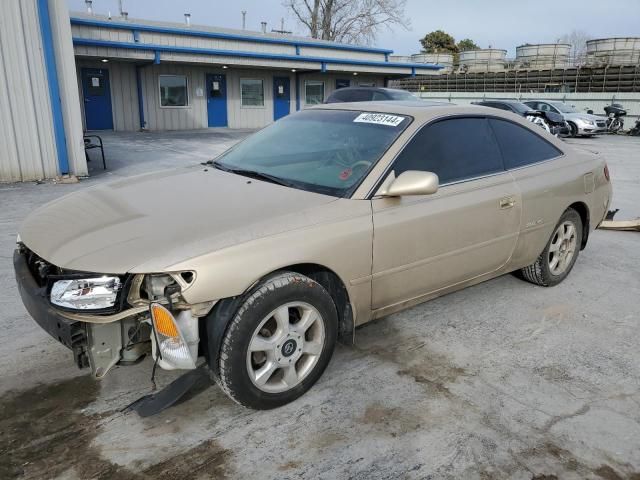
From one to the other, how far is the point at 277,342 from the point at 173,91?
1913cm

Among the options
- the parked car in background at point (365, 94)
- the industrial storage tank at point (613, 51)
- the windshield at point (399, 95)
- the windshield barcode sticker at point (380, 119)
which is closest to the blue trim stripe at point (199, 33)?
the parked car in background at point (365, 94)

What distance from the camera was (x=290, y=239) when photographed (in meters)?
→ 2.66

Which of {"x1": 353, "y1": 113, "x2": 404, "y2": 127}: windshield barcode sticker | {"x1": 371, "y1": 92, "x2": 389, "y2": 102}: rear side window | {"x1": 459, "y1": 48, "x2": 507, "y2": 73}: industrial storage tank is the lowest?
{"x1": 353, "y1": 113, "x2": 404, "y2": 127}: windshield barcode sticker

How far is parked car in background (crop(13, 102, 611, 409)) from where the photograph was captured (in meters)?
2.41

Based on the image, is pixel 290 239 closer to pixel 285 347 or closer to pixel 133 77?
pixel 285 347

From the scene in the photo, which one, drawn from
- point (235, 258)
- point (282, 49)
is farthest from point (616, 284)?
point (282, 49)

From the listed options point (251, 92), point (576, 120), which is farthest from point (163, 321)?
point (576, 120)

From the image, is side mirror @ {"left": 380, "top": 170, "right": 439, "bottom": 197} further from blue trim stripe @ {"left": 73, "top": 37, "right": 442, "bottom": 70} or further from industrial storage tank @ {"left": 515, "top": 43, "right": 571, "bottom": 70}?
industrial storage tank @ {"left": 515, "top": 43, "right": 571, "bottom": 70}

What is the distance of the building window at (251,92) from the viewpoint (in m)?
21.9

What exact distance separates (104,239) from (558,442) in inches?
96.4

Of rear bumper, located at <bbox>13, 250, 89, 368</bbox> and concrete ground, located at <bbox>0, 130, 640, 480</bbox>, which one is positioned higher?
rear bumper, located at <bbox>13, 250, 89, 368</bbox>

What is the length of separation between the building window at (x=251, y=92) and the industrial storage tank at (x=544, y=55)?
77.0ft

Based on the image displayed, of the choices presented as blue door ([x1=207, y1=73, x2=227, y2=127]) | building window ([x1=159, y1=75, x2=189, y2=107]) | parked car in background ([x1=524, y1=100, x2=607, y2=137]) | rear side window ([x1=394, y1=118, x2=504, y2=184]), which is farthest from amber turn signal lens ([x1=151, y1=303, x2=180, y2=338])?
parked car in background ([x1=524, y1=100, x2=607, y2=137])

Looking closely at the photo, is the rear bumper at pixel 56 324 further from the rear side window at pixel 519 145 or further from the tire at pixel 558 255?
the tire at pixel 558 255
